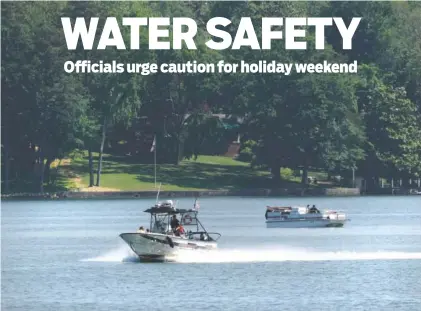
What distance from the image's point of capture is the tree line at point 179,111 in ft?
612

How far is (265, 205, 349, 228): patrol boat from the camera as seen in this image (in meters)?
127

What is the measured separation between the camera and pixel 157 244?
8662cm

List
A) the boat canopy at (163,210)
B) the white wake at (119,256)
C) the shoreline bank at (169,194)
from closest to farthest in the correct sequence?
the boat canopy at (163,210)
the white wake at (119,256)
the shoreline bank at (169,194)

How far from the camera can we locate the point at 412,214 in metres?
149

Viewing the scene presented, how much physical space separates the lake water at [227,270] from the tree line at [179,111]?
51247mm

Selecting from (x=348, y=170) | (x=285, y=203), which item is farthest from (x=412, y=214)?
(x=348, y=170)

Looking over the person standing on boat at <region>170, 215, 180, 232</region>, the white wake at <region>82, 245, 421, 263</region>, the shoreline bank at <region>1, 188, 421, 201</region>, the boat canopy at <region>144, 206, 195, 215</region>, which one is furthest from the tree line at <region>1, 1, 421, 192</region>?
the boat canopy at <region>144, 206, 195, 215</region>

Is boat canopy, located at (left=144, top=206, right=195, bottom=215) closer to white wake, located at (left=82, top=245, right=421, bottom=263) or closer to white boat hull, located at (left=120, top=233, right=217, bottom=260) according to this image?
white boat hull, located at (left=120, top=233, right=217, bottom=260)

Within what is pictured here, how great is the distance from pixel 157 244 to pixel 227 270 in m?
3.70

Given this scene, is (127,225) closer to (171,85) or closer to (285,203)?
(285,203)

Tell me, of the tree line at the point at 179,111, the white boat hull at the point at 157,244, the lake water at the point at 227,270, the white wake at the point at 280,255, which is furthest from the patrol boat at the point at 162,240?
the tree line at the point at 179,111

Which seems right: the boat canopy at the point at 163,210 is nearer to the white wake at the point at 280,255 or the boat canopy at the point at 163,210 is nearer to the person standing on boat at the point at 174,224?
the person standing on boat at the point at 174,224

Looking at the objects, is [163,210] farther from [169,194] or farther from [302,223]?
[169,194]

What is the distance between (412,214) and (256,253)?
54268 mm
